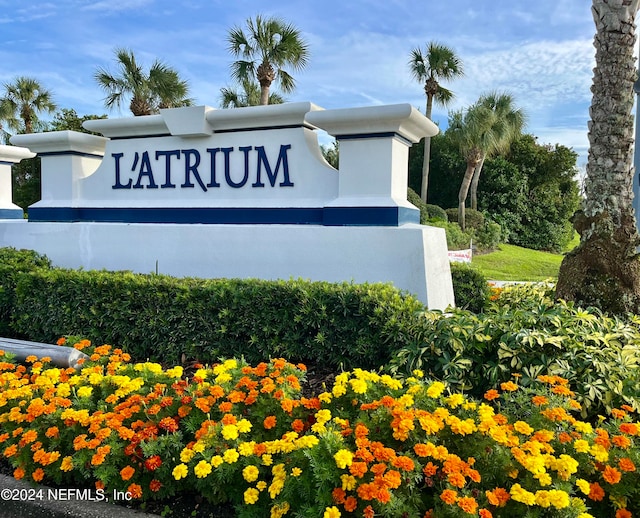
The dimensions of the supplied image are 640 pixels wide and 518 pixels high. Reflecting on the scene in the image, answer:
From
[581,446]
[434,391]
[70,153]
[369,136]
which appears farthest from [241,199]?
[581,446]

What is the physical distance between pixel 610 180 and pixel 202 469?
15.4 feet

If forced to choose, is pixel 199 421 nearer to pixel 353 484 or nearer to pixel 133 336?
pixel 353 484

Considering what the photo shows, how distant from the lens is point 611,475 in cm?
220

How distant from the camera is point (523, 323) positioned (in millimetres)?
3830

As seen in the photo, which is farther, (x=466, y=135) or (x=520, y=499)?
(x=466, y=135)

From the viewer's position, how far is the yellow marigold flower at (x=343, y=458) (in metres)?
2.17

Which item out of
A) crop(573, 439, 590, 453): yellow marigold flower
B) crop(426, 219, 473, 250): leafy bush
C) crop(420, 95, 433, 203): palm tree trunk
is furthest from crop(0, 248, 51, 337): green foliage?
crop(420, 95, 433, 203): palm tree trunk

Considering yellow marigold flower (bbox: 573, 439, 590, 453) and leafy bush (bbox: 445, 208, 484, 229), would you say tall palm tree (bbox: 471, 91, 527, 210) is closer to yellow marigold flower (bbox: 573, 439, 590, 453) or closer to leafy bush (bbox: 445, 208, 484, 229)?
leafy bush (bbox: 445, 208, 484, 229)

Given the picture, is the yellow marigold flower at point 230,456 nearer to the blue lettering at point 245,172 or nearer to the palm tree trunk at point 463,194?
the blue lettering at point 245,172

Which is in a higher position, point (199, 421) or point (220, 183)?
point (220, 183)

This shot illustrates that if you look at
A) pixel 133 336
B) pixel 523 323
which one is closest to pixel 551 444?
pixel 523 323

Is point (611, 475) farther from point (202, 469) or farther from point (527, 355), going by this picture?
point (202, 469)

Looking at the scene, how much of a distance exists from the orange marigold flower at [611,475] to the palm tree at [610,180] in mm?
3107

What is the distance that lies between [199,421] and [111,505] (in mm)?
547
